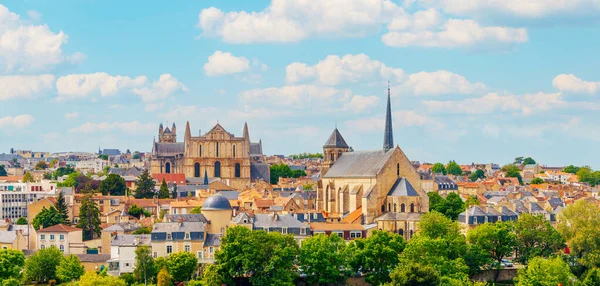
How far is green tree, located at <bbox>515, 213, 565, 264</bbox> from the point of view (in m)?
78.5

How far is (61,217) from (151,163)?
8034 centimetres

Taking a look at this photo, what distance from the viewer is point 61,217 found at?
3875 inches

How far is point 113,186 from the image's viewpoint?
13350cm

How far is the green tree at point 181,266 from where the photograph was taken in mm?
71688

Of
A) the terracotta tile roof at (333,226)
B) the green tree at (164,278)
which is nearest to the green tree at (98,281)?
the green tree at (164,278)

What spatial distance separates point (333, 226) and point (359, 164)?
15080mm

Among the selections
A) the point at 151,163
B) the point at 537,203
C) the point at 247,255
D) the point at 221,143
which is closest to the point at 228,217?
the point at 247,255

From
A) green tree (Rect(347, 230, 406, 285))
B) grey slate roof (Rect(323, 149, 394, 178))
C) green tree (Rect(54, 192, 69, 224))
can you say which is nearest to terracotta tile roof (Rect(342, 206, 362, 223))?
grey slate roof (Rect(323, 149, 394, 178))

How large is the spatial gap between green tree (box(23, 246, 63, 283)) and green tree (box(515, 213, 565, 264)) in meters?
36.5

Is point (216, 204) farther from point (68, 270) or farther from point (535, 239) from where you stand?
point (535, 239)

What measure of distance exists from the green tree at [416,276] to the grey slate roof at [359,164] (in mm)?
26600

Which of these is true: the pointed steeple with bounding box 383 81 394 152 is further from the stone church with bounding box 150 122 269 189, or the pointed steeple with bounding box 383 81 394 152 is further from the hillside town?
the stone church with bounding box 150 122 269 189

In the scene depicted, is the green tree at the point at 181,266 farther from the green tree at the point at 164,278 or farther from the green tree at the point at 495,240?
the green tree at the point at 495,240

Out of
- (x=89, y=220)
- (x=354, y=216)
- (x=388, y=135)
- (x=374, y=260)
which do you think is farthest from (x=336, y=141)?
(x=374, y=260)
